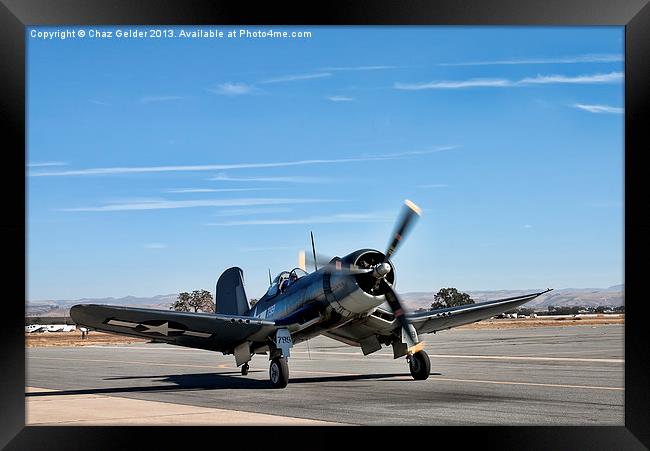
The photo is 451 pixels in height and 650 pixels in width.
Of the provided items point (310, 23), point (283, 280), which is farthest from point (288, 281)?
point (310, 23)

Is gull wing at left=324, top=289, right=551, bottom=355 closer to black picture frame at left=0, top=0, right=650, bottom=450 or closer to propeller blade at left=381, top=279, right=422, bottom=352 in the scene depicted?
propeller blade at left=381, top=279, right=422, bottom=352

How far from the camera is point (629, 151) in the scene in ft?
35.6

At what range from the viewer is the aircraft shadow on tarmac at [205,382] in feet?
62.6

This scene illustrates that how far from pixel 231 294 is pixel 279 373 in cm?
678

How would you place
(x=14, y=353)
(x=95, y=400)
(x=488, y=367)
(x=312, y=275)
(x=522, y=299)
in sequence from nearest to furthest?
(x=14, y=353), (x=95, y=400), (x=312, y=275), (x=522, y=299), (x=488, y=367)

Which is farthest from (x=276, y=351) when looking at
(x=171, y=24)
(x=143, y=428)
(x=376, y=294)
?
(x=171, y=24)

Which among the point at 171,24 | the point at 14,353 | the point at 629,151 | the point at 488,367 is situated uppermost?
the point at 171,24

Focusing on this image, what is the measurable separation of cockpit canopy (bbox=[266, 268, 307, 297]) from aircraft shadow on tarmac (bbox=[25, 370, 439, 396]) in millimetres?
2550

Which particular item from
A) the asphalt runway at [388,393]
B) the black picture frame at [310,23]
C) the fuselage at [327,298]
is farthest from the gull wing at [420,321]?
the black picture frame at [310,23]

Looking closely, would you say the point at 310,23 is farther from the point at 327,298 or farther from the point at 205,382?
the point at 205,382

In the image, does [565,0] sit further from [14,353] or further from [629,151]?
[14,353]

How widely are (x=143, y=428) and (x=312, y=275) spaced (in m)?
8.02

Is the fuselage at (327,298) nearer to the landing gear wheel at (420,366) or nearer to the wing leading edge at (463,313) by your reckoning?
the landing gear wheel at (420,366)

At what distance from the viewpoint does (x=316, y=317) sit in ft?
59.1
